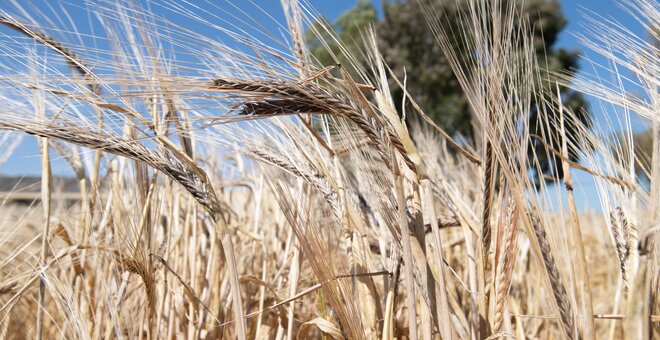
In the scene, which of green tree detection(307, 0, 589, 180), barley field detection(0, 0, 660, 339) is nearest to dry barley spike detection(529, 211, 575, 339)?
barley field detection(0, 0, 660, 339)

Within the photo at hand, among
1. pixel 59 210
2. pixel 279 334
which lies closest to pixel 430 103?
pixel 59 210

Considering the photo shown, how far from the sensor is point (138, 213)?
1.09 metres

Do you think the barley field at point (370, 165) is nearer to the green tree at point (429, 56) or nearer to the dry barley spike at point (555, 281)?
the dry barley spike at point (555, 281)

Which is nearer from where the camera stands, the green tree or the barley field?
the barley field

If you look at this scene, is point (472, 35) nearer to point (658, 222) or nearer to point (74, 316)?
point (658, 222)

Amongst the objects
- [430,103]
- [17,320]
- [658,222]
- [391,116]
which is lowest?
[17,320]

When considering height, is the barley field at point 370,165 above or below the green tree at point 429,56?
below

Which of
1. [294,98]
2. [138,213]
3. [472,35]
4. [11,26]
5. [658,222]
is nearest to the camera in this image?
[658,222]

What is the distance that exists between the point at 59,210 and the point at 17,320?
0.95 metres

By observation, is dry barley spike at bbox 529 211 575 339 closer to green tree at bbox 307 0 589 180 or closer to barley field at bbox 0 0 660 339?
barley field at bbox 0 0 660 339

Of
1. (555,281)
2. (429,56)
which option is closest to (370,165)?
(555,281)

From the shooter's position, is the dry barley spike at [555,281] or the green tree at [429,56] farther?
the green tree at [429,56]

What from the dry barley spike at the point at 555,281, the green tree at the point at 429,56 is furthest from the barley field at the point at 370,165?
the green tree at the point at 429,56

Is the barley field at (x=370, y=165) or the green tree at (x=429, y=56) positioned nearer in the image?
the barley field at (x=370, y=165)
